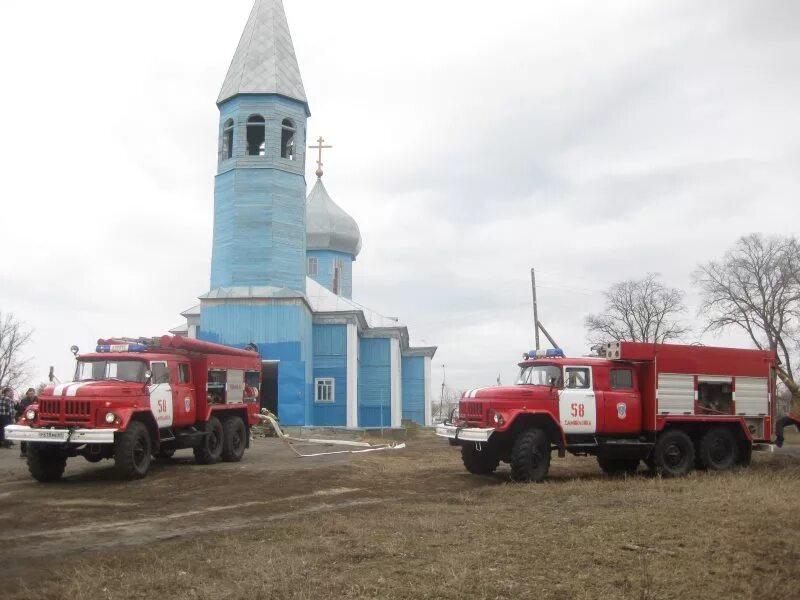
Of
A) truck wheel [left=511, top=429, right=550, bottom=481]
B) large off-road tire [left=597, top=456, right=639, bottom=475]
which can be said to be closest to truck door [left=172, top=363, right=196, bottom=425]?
truck wheel [left=511, top=429, right=550, bottom=481]

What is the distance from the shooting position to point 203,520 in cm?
1012

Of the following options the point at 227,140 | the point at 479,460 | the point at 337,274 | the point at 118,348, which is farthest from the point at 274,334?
the point at 479,460

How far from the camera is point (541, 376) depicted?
14867mm

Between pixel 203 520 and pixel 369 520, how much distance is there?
83.9 inches

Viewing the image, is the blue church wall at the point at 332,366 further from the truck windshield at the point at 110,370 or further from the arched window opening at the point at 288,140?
the truck windshield at the point at 110,370

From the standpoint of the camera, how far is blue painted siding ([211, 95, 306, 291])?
33188mm

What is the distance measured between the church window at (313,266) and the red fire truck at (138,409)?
2751 cm

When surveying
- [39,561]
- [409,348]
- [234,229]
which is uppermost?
[234,229]

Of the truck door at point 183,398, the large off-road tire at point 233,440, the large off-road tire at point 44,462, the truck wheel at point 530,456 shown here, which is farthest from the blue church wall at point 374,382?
the truck wheel at point 530,456

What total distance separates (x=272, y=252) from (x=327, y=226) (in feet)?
44.0

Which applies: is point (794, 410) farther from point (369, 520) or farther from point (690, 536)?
point (369, 520)

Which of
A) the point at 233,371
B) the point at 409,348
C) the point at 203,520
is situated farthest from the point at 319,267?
the point at 203,520

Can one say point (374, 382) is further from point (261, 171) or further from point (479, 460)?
point (479, 460)

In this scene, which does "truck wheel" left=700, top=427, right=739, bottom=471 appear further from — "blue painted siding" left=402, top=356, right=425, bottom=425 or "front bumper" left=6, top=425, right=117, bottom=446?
"blue painted siding" left=402, top=356, right=425, bottom=425
